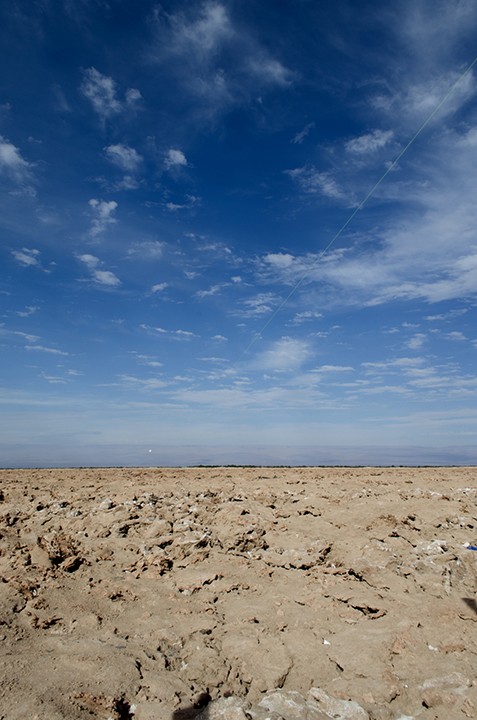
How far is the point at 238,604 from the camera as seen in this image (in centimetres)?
805

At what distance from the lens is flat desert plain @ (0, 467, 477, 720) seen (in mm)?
5566

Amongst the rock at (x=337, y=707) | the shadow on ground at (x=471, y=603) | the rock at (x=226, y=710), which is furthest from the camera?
the shadow on ground at (x=471, y=603)

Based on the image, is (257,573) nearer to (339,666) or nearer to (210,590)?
(210,590)

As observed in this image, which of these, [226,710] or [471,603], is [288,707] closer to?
[226,710]

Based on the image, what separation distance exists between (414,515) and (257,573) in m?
4.63

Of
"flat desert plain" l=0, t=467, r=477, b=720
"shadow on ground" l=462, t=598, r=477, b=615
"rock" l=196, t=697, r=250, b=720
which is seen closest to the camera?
"rock" l=196, t=697, r=250, b=720

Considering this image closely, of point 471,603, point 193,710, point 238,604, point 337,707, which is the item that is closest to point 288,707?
point 337,707

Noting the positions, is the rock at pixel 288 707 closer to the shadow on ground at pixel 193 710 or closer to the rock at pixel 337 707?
the rock at pixel 337 707

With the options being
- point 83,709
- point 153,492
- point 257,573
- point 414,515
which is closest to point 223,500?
point 153,492

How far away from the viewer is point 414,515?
36.0 feet

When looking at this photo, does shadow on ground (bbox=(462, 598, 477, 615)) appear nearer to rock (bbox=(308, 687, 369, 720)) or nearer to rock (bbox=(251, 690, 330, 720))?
rock (bbox=(308, 687, 369, 720))

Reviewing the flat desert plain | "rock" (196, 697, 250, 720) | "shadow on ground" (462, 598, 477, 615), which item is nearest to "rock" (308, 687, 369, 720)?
the flat desert plain

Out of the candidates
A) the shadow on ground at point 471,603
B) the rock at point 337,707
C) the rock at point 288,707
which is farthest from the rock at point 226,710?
the shadow on ground at point 471,603

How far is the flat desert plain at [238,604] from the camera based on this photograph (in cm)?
557
